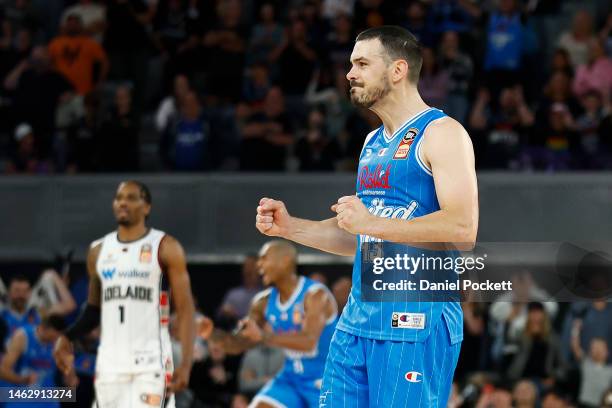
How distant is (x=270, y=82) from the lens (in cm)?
1589

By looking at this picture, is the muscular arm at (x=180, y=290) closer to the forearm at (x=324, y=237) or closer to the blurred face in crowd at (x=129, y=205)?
the blurred face in crowd at (x=129, y=205)

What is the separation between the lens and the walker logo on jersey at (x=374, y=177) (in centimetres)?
557

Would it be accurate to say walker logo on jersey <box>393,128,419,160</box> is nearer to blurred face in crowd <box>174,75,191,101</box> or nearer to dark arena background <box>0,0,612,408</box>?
dark arena background <box>0,0,612,408</box>

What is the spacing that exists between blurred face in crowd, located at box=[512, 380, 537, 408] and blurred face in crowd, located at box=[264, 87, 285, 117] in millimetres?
4956

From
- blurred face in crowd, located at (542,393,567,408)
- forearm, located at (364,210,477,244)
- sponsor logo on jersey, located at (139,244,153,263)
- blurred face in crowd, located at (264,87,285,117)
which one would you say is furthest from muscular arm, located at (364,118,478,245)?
blurred face in crowd, located at (264,87,285,117)

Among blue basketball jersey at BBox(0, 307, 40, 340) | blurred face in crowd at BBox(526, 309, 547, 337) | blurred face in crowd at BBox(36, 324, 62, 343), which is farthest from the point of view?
blue basketball jersey at BBox(0, 307, 40, 340)

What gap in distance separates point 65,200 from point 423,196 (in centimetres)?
911

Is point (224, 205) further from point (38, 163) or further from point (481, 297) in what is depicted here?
point (481, 297)

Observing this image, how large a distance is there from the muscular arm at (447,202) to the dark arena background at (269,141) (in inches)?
238

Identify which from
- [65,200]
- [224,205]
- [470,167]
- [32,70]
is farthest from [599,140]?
[470,167]

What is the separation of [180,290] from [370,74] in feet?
13.3

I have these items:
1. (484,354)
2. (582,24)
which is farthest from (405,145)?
(582,24)

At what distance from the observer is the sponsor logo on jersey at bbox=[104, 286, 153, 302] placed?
9234mm

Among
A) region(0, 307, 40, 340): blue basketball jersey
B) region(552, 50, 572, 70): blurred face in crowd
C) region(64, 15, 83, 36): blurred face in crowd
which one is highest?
region(64, 15, 83, 36): blurred face in crowd
